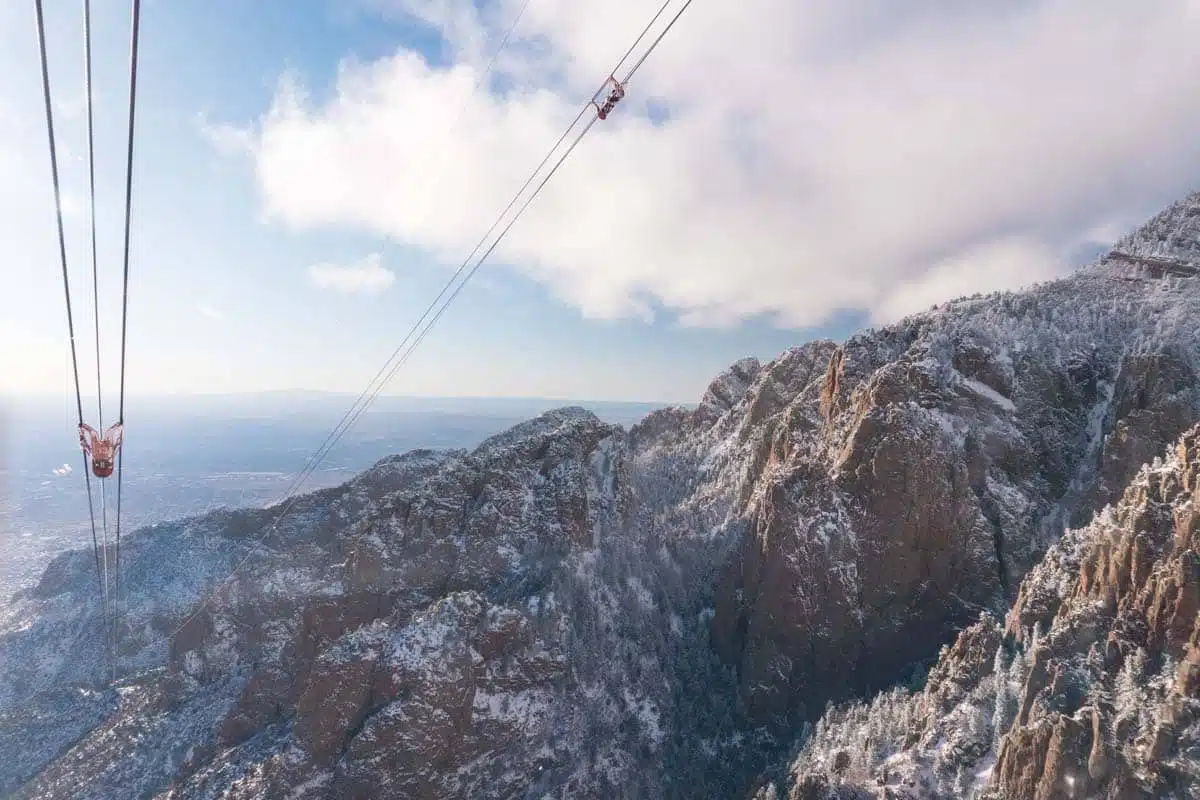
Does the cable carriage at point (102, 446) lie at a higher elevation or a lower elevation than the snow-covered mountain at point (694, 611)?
higher

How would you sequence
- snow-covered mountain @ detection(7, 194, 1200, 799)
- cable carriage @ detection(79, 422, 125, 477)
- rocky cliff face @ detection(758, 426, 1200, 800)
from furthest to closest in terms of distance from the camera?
snow-covered mountain @ detection(7, 194, 1200, 799), rocky cliff face @ detection(758, 426, 1200, 800), cable carriage @ detection(79, 422, 125, 477)

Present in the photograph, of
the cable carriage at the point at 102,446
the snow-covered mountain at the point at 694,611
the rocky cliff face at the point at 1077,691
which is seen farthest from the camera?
the snow-covered mountain at the point at 694,611

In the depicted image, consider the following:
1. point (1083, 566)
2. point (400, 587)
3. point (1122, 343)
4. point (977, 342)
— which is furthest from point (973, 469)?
point (400, 587)

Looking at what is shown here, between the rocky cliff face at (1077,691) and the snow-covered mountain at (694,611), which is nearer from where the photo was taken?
the rocky cliff face at (1077,691)

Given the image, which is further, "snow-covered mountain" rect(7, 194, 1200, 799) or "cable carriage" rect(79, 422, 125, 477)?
"snow-covered mountain" rect(7, 194, 1200, 799)

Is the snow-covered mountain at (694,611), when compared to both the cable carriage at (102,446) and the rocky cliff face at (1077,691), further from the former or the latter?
the cable carriage at (102,446)

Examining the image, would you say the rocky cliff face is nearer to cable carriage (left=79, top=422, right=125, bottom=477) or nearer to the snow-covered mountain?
the snow-covered mountain

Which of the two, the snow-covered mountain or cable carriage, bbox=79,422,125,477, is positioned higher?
cable carriage, bbox=79,422,125,477

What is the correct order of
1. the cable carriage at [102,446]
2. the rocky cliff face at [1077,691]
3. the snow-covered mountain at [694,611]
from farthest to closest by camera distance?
the snow-covered mountain at [694,611] < the rocky cliff face at [1077,691] < the cable carriage at [102,446]

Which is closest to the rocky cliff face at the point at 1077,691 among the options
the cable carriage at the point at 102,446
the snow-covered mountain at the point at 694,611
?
the snow-covered mountain at the point at 694,611

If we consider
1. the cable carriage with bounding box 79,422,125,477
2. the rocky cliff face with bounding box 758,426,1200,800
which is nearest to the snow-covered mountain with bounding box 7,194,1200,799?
the rocky cliff face with bounding box 758,426,1200,800
